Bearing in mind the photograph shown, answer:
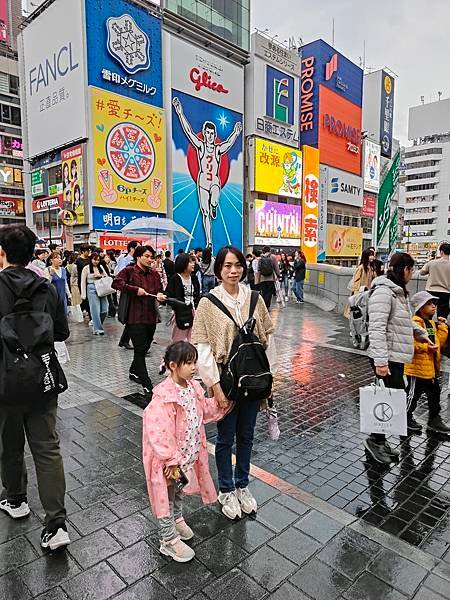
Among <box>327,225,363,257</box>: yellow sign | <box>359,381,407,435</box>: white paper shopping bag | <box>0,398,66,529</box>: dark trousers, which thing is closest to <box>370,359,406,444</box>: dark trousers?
→ <box>359,381,407,435</box>: white paper shopping bag

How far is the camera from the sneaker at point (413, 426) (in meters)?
4.32

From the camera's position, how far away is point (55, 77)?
1995 centimetres

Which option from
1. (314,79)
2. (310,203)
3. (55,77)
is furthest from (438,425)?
(314,79)

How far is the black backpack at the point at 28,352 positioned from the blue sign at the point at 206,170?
67.2 ft

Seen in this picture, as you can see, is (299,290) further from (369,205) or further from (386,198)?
(386,198)

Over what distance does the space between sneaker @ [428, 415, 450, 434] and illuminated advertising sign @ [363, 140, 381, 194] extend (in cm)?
4106

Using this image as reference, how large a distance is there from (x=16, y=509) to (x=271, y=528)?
1.74 meters

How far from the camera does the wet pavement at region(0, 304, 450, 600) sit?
2.26m

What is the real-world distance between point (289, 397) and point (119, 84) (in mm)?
18809

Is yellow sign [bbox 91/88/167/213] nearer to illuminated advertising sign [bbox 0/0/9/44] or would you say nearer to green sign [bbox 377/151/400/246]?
green sign [bbox 377/151/400/246]

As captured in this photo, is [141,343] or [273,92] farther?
[273,92]

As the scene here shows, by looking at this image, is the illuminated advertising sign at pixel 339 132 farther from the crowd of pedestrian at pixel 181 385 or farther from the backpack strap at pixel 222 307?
the backpack strap at pixel 222 307

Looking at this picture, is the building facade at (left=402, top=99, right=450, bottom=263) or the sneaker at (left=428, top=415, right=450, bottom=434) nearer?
the sneaker at (left=428, top=415, right=450, bottom=434)

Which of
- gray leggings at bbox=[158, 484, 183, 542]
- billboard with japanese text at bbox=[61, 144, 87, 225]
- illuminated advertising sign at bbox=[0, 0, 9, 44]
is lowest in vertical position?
gray leggings at bbox=[158, 484, 183, 542]
